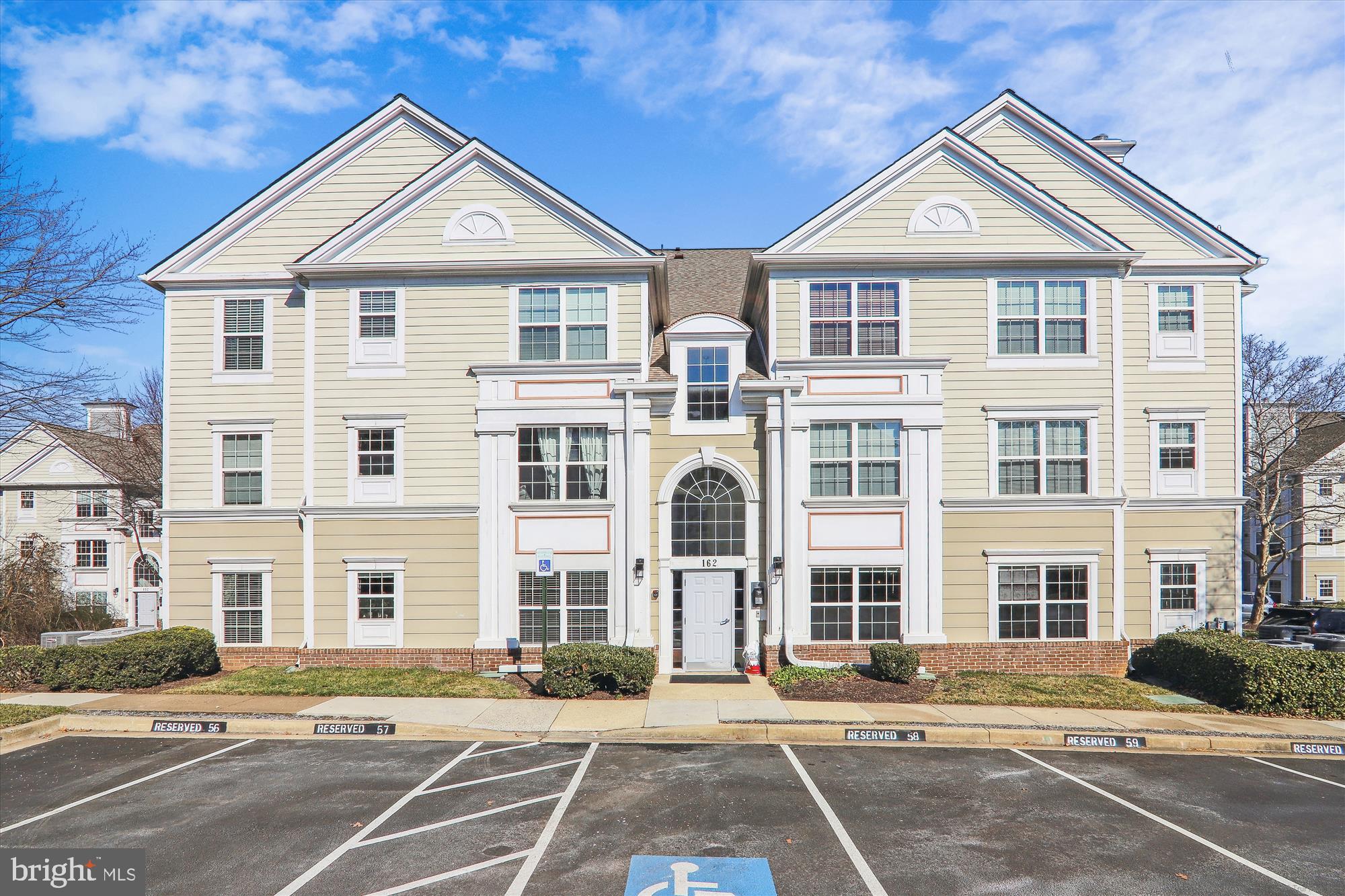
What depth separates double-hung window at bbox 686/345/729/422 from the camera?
17.3 m

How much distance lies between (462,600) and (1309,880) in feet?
48.9

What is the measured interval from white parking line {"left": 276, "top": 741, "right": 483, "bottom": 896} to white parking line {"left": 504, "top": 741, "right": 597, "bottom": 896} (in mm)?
604

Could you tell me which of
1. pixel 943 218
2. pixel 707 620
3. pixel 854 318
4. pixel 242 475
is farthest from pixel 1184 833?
pixel 242 475

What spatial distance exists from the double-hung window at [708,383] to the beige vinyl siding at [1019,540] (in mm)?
5953

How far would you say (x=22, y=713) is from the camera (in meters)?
Answer: 12.5

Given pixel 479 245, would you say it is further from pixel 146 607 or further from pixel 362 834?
pixel 146 607

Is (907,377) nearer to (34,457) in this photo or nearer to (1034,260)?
(1034,260)

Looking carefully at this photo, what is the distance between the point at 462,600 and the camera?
17.0 m

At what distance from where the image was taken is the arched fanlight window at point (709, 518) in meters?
17.2

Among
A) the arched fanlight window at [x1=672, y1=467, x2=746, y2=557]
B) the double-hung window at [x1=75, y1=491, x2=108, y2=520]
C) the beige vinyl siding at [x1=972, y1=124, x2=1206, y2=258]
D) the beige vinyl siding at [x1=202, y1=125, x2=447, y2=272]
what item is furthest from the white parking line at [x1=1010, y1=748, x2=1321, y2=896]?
the double-hung window at [x1=75, y1=491, x2=108, y2=520]

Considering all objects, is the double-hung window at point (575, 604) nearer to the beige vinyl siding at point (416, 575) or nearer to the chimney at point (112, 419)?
the beige vinyl siding at point (416, 575)

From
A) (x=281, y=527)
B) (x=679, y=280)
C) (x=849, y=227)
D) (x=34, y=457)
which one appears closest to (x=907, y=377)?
(x=849, y=227)

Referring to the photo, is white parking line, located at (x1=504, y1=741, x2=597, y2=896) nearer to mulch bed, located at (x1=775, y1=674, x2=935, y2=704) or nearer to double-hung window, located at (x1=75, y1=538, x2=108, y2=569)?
mulch bed, located at (x1=775, y1=674, x2=935, y2=704)

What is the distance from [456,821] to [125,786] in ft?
16.0
